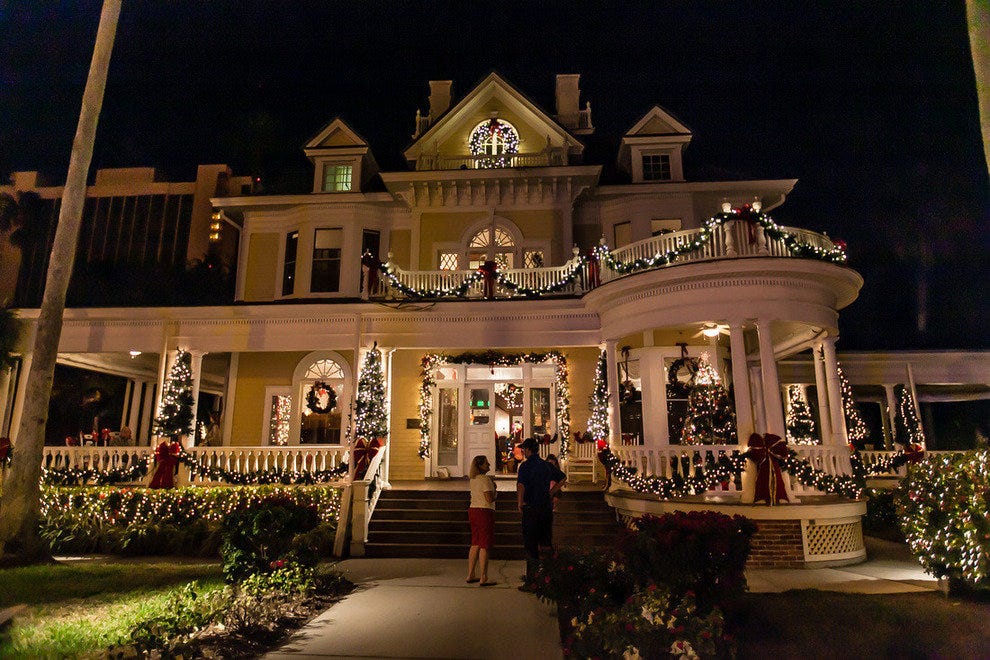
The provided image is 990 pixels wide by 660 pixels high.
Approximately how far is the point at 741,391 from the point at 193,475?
11946mm

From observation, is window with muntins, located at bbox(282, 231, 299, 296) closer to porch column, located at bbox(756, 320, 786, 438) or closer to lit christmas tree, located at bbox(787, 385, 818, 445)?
porch column, located at bbox(756, 320, 786, 438)

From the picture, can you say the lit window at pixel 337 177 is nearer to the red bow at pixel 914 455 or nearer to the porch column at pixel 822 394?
the porch column at pixel 822 394

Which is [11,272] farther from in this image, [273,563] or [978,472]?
[978,472]

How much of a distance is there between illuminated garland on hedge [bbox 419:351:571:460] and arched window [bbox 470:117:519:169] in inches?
245

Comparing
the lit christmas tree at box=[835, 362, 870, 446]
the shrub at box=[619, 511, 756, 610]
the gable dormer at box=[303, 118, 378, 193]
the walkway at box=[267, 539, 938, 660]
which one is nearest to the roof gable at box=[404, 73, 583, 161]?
the gable dormer at box=[303, 118, 378, 193]

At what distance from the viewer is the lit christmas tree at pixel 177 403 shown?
13.6 metres

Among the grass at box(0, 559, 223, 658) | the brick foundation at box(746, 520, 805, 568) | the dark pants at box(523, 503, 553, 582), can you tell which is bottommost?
the grass at box(0, 559, 223, 658)

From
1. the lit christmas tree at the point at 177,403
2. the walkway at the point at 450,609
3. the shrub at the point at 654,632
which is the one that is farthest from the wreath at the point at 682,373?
the lit christmas tree at the point at 177,403

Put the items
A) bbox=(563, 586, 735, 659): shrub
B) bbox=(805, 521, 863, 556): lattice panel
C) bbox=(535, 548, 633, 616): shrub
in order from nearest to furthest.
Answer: bbox=(563, 586, 735, 659): shrub < bbox=(535, 548, 633, 616): shrub < bbox=(805, 521, 863, 556): lattice panel

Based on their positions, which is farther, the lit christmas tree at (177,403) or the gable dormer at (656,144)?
the gable dormer at (656,144)

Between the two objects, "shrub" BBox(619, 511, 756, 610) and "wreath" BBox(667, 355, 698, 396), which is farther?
"wreath" BBox(667, 355, 698, 396)

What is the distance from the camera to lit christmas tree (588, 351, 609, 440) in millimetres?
12883

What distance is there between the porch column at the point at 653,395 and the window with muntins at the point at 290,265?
34.1ft

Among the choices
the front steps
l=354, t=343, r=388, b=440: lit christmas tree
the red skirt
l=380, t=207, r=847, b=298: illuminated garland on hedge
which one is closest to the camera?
the red skirt
